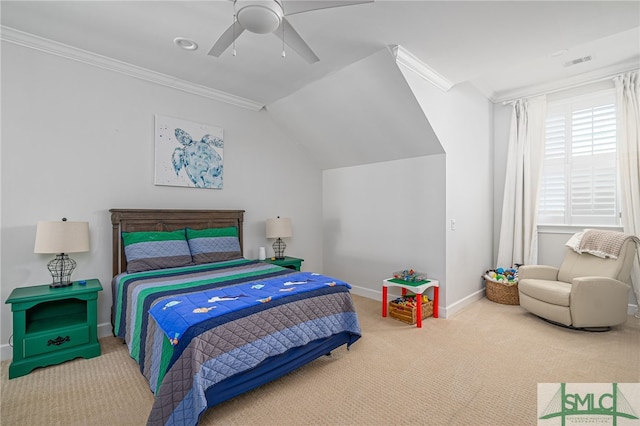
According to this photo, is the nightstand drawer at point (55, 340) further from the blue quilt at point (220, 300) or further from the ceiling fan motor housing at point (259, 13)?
the ceiling fan motor housing at point (259, 13)

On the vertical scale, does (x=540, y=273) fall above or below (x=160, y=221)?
below

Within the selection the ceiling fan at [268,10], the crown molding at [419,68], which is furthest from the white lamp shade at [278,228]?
the ceiling fan at [268,10]

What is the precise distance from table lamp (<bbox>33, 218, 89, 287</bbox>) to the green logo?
3.60m

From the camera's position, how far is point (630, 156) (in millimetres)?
3457

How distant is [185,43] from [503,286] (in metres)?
4.60

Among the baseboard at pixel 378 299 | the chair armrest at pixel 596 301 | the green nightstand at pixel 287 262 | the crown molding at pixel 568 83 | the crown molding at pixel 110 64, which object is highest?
the crown molding at pixel 568 83

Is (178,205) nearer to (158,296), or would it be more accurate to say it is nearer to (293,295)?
(158,296)

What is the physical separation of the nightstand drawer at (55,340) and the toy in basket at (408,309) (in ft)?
9.72

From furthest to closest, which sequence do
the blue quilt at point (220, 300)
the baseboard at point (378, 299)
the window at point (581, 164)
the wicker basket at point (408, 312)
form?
the window at point (581, 164)
the wicker basket at point (408, 312)
the baseboard at point (378, 299)
the blue quilt at point (220, 300)

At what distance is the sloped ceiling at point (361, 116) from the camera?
317cm

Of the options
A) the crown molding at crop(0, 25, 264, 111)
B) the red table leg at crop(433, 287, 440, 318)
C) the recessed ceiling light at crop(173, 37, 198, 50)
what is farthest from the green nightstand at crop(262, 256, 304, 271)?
the recessed ceiling light at crop(173, 37, 198, 50)

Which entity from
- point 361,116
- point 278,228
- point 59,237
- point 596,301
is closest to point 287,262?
point 278,228

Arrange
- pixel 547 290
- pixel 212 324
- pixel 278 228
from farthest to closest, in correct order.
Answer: pixel 278 228
pixel 547 290
pixel 212 324

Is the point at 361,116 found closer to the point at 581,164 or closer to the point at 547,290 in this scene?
the point at 547,290
